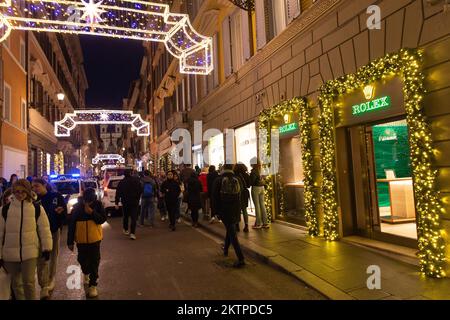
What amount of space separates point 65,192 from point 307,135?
9.28 metres

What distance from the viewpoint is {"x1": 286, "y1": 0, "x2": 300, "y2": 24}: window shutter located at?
966 centimetres

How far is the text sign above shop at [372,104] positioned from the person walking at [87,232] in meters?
5.21

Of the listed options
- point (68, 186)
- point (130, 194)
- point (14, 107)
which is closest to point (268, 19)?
point (130, 194)

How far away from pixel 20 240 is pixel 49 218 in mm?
1235

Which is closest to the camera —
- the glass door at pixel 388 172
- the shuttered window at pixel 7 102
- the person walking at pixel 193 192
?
the glass door at pixel 388 172

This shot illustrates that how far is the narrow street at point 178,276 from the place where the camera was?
5.27 m

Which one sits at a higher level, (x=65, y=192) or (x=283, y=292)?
(x=65, y=192)

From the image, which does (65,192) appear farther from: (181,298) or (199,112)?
(181,298)

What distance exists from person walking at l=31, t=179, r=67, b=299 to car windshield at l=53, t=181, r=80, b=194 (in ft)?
28.5

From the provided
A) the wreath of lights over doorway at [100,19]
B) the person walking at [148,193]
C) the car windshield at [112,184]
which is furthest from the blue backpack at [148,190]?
the wreath of lights over doorway at [100,19]

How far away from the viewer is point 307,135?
363 inches

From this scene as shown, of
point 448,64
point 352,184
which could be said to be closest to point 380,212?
point 352,184

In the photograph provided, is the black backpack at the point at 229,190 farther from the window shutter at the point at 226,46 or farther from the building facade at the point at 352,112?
the window shutter at the point at 226,46
